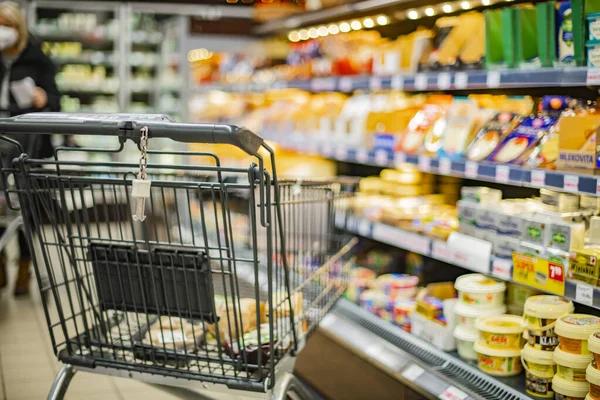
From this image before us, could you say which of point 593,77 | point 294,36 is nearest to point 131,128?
point 593,77

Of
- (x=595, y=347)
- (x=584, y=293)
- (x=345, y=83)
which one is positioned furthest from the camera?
(x=345, y=83)

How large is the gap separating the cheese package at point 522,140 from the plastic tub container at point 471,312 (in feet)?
1.83

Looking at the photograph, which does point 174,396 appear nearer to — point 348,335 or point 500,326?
point 348,335

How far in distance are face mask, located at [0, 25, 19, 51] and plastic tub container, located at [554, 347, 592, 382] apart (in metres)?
3.48

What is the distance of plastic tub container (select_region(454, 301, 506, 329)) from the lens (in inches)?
97.2

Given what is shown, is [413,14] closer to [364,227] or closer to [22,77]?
[364,227]

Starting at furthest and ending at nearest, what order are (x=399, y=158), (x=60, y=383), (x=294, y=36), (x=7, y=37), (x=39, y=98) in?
(x=294, y=36) → (x=39, y=98) → (x=7, y=37) → (x=399, y=158) → (x=60, y=383)

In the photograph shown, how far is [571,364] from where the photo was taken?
1967 millimetres

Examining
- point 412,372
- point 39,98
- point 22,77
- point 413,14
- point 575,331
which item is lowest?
point 412,372

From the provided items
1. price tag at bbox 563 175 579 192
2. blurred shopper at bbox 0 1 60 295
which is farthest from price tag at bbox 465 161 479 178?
blurred shopper at bbox 0 1 60 295

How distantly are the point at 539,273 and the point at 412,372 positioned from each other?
615mm

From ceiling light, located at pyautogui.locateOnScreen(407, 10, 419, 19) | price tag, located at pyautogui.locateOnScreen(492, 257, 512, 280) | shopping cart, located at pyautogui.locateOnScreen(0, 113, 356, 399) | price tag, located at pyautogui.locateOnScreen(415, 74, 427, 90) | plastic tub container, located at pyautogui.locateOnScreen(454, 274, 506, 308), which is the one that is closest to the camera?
Answer: shopping cart, located at pyautogui.locateOnScreen(0, 113, 356, 399)

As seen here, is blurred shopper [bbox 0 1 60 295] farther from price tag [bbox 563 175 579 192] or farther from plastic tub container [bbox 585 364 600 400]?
plastic tub container [bbox 585 364 600 400]

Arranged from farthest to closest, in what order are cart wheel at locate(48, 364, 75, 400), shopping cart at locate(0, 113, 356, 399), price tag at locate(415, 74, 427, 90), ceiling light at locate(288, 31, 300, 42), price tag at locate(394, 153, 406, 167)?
ceiling light at locate(288, 31, 300, 42)
price tag at locate(394, 153, 406, 167)
price tag at locate(415, 74, 427, 90)
cart wheel at locate(48, 364, 75, 400)
shopping cart at locate(0, 113, 356, 399)
